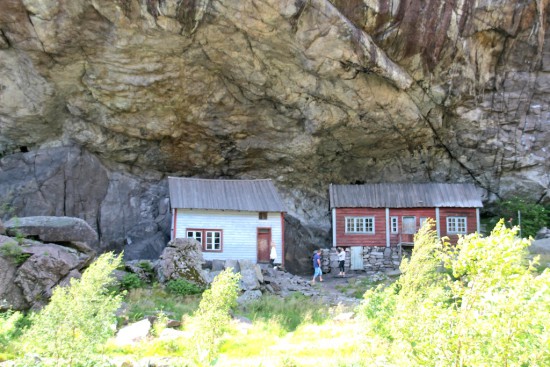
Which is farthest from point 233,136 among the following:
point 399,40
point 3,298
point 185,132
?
point 3,298

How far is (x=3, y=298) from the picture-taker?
650 inches

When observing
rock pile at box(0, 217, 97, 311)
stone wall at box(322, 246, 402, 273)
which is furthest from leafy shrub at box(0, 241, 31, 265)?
stone wall at box(322, 246, 402, 273)

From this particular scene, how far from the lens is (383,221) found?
32.2m

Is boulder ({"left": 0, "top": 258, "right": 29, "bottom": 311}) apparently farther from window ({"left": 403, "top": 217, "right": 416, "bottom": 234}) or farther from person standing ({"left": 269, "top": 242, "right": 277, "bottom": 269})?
window ({"left": 403, "top": 217, "right": 416, "bottom": 234})

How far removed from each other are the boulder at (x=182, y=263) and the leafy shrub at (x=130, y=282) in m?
1.09

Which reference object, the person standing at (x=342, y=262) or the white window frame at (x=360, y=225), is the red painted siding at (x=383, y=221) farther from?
the person standing at (x=342, y=262)

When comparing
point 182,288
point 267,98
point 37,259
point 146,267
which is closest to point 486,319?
point 37,259

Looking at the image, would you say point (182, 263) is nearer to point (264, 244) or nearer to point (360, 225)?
point (264, 244)

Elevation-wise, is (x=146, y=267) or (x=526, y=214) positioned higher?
(x=526, y=214)

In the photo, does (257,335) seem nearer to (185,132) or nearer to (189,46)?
(189,46)

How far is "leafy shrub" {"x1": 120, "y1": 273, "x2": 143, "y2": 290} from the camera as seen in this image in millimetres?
20438

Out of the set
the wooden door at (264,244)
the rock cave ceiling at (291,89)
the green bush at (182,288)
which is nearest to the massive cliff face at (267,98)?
the rock cave ceiling at (291,89)

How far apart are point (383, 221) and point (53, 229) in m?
19.5

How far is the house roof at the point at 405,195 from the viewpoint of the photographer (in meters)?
32.1
